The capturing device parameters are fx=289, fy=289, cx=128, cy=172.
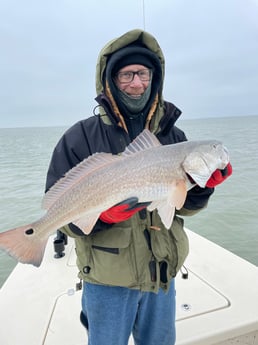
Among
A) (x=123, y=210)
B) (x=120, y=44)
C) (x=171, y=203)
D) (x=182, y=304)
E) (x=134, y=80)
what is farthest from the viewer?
(x=182, y=304)

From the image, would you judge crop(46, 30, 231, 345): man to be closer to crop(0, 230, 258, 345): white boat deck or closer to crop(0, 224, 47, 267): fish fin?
crop(0, 224, 47, 267): fish fin

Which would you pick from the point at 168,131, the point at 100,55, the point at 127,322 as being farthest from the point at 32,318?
the point at 100,55

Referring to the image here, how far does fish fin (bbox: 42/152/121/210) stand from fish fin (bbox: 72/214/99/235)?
0.26 m

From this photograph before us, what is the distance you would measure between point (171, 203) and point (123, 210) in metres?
0.38

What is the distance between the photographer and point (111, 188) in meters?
2.17

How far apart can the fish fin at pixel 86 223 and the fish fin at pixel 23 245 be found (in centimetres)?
30

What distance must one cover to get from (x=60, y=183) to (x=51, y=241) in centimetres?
347

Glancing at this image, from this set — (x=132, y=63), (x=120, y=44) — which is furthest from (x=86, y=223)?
(x=120, y=44)

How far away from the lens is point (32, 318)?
322cm

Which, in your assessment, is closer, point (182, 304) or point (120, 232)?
point (120, 232)

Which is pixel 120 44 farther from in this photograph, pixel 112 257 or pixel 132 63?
pixel 112 257

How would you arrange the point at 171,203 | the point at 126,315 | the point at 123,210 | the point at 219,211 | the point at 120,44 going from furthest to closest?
the point at 219,211 → the point at 120,44 → the point at 126,315 → the point at 171,203 → the point at 123,210

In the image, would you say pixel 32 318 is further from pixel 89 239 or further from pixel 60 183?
pixel 60 183

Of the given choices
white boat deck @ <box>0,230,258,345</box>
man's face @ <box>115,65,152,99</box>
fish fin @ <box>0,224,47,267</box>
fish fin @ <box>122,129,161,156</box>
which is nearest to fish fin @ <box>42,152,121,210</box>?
fish fin @ <box>122,129,161,156</box>
